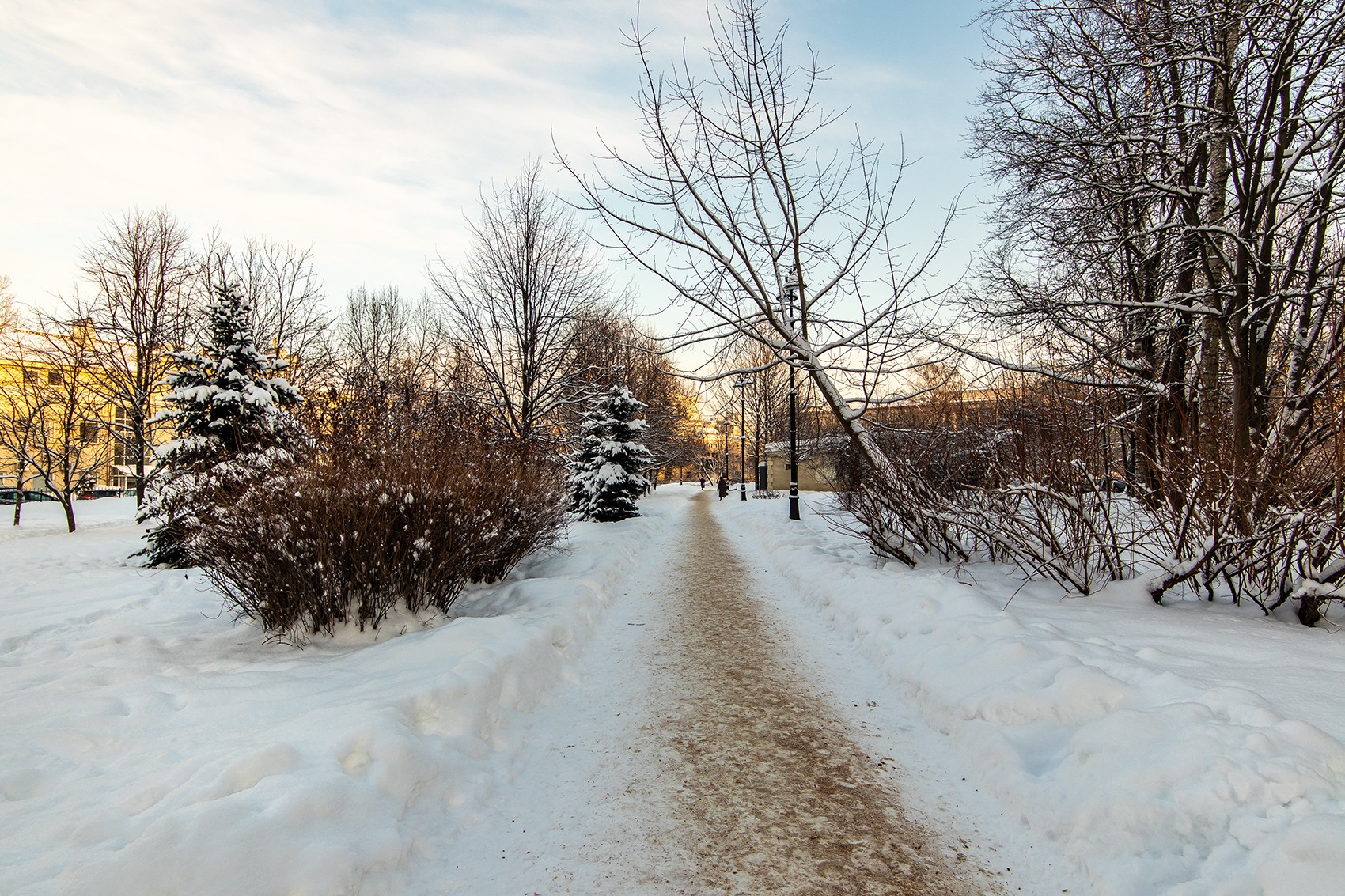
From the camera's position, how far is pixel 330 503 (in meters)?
5.31

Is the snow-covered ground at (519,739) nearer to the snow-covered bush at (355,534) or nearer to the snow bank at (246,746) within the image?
the snow bank at (246,746)

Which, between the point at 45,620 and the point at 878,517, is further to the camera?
the point at 878,517

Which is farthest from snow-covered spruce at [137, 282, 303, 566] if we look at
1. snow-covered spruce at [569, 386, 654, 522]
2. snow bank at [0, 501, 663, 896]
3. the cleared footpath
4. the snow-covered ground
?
snow-covered spruce at [569, 386, 654, 522]

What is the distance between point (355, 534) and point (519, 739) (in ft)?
8.43

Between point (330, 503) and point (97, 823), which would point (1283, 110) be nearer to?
point (330, 503)

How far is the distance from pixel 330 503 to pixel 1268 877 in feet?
19.9

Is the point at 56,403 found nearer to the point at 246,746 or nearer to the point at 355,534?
the point at 355,534

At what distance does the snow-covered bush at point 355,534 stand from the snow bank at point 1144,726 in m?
4.23

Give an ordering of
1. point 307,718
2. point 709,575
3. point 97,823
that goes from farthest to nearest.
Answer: point 709,575, point 307,718, point 97,823

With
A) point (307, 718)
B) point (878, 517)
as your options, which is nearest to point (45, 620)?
point (307, 718)

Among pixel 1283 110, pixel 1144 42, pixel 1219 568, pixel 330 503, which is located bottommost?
pixel 1219 568

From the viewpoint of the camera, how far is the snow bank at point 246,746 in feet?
7.44

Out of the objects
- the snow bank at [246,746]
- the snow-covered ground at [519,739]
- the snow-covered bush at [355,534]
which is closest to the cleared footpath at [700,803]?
the snow-covered ground at [519,739]

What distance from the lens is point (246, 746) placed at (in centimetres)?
301
